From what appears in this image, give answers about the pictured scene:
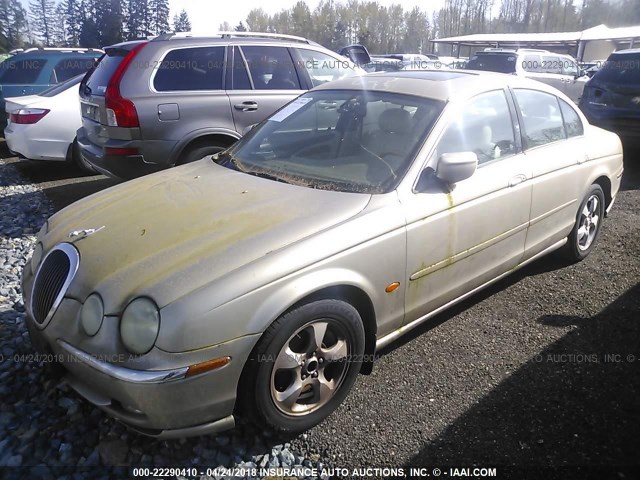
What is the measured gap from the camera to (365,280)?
8.11 ft

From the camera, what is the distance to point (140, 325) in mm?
1997

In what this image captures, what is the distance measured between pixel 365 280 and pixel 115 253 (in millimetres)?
1207

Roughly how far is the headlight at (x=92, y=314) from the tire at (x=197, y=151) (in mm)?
3256

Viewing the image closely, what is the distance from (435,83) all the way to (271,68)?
305 centimetres

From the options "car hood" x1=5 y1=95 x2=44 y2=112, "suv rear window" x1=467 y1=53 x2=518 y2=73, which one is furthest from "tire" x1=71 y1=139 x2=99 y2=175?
"suv rear window" x1=467 y1=53 x2=518 y2=73

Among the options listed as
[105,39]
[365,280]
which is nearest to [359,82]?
[365,280]

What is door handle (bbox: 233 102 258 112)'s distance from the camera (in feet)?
17.9

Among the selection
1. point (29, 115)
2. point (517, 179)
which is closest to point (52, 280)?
point (517, 179)

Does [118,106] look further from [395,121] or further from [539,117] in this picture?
[539,117]

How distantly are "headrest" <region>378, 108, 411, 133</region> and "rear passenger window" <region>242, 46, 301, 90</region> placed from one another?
2.88 m

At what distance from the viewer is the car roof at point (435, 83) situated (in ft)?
10.4

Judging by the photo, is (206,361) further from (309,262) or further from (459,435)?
(459,435)

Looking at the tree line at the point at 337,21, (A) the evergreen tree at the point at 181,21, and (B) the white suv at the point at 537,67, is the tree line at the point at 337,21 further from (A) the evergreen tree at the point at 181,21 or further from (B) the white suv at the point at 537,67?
(B) the white suv at the point at 537,67

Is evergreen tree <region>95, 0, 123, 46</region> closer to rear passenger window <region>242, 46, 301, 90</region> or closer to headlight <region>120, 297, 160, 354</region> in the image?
rear passenger window <region>242, 46, 301, 90</region>
